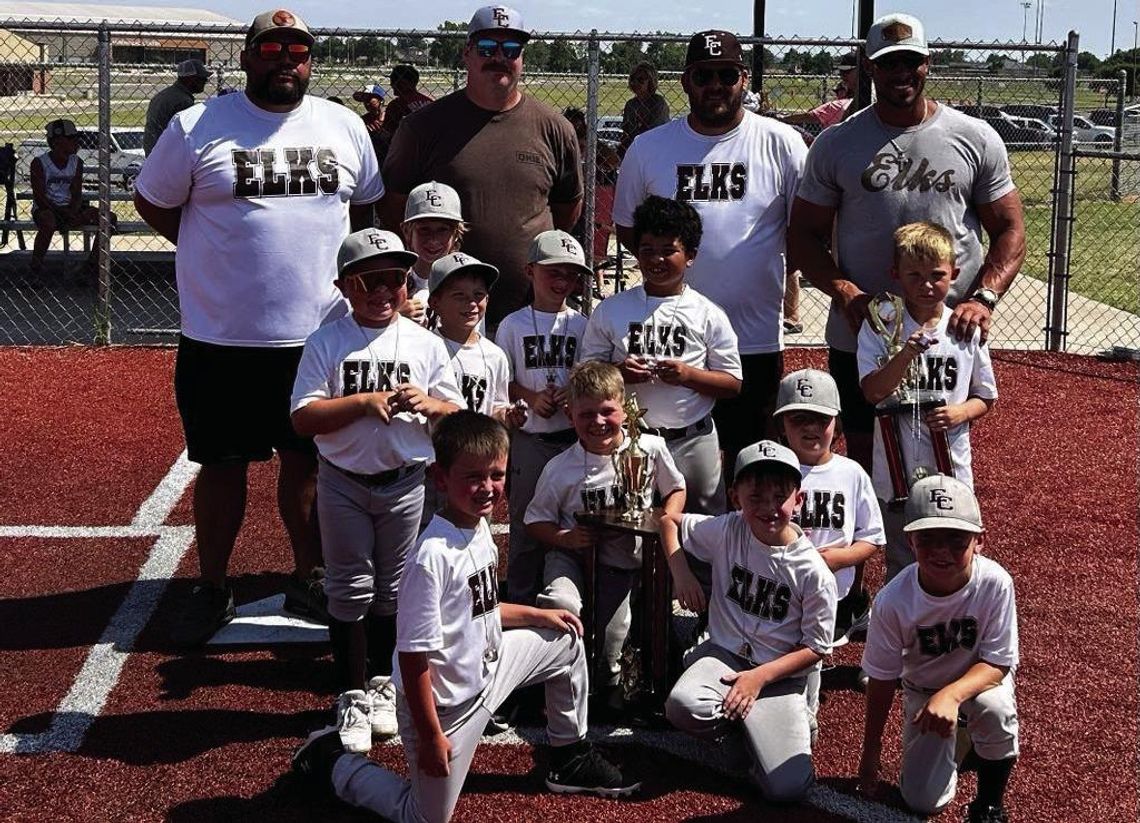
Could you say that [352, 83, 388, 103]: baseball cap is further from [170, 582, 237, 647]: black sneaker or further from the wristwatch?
the wristwatch

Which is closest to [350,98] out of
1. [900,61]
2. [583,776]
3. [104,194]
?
[104,194]

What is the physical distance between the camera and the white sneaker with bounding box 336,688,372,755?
185 inches

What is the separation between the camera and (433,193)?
5.64 m

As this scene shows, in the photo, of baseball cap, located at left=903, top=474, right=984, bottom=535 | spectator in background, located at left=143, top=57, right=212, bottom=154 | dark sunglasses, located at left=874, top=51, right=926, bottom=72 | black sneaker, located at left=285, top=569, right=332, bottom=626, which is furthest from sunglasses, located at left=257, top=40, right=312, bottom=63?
spectator in background, located at left=143, top=57, right=212, bottom=154

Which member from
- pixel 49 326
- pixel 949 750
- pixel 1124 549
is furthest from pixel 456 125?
pixel 49 326

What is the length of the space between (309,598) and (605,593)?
1.42 meters

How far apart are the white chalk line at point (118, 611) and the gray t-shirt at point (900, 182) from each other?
3.18m

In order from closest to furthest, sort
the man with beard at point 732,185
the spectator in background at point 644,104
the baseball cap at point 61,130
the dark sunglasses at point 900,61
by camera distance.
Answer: the dark sunglasses at point 900,61 → the man with beard at point 732,185 → the spectator in background at point 644,104 → the baseball cap at point 61,130

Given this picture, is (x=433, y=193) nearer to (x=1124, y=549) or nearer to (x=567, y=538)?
(x=567, y=538)

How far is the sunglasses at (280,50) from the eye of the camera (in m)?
5.56

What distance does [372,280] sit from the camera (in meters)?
5.04

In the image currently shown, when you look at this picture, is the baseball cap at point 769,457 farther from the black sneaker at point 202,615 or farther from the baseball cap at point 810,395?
the black sneaker at point 202,615

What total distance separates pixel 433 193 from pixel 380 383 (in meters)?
0.95

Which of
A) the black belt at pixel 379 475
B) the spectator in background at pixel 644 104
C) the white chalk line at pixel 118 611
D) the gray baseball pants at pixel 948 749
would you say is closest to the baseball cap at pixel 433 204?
the black belt at pixel 379 475
